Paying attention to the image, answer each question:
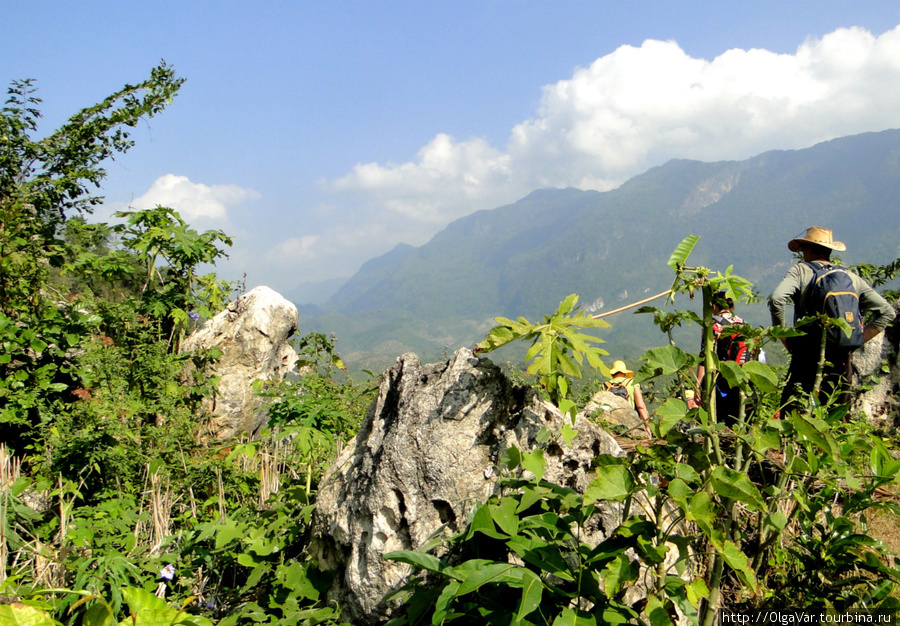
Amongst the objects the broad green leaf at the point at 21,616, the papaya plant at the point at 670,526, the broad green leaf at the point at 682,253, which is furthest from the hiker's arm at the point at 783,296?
the broad green leaf at the point at 21,616

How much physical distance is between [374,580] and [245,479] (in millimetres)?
2413

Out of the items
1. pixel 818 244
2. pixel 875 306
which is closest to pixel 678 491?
pixel 818 244

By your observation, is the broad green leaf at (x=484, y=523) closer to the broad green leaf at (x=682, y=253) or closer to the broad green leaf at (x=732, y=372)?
the broad green leaf at (x=732, y=372)

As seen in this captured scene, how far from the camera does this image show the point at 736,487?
69.3 inches

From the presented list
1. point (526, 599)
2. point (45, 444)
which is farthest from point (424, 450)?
point (45, 444)

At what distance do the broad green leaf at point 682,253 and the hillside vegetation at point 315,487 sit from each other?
2 cm

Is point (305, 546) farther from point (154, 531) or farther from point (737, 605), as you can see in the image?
point (737, 605)

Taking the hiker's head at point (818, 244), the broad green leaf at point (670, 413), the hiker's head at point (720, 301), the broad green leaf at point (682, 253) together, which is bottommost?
the broad green leaf at point (670, 413)

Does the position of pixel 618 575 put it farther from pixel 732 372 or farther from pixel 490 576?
pixel 732 372

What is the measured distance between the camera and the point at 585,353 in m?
2.35

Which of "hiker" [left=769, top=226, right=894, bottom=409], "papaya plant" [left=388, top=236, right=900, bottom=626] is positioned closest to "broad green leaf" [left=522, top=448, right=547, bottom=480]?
"papaya plant" [left=388, top=236, right=900, bottom=626]

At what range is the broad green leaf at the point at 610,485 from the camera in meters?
1.81

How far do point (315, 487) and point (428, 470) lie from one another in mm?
1767

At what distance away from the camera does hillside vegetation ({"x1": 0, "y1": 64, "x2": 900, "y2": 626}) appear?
1.86 meters
